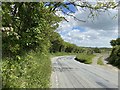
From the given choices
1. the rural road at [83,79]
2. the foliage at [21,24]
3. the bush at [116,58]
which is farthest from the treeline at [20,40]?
the bush at [116,58]

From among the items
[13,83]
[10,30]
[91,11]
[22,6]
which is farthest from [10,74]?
[91,11]

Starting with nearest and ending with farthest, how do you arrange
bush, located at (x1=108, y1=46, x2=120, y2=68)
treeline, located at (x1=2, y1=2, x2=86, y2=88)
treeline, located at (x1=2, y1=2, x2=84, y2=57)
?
treeline, located at (x1=2, y1=2, x2=86, y2=88) < treeline, located at (x1=2, y1=2, x2=84, y2=57) < bush, located at (x1=108, y1=46, x2=120, y2=68)

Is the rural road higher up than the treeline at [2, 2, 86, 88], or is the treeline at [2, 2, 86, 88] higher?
the treeline at [2, 2, 86, 88]

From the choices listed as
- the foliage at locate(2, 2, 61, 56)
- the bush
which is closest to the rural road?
the foliage at locate(2, 2, 61, 56)

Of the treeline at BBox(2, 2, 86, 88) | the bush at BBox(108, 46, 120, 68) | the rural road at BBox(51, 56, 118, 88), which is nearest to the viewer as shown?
the treeline at BBox(2, 2, 86, 88)

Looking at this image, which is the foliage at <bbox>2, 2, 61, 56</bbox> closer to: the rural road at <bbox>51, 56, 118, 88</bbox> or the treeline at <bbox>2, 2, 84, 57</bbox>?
the treeline at <bbox>2, 2, 84, 57</bbox>

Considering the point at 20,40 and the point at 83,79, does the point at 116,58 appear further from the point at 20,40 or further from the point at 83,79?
the point at 20,40

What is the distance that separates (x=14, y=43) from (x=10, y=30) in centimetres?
113

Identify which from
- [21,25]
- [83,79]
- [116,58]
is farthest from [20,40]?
[116,58]

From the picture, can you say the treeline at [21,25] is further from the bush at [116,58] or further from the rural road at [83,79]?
the bush at [116,58]

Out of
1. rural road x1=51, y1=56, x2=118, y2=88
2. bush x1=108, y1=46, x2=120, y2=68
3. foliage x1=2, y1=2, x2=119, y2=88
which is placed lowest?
rural road x1=51, y1=56, x2=118, y2=88

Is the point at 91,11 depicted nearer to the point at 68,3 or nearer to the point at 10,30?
the point at 68,3

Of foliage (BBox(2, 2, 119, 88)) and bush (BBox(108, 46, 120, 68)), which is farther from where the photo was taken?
bush (BBox(108, 46, 120, 68))

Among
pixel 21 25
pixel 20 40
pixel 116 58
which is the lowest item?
pixel 116 58
